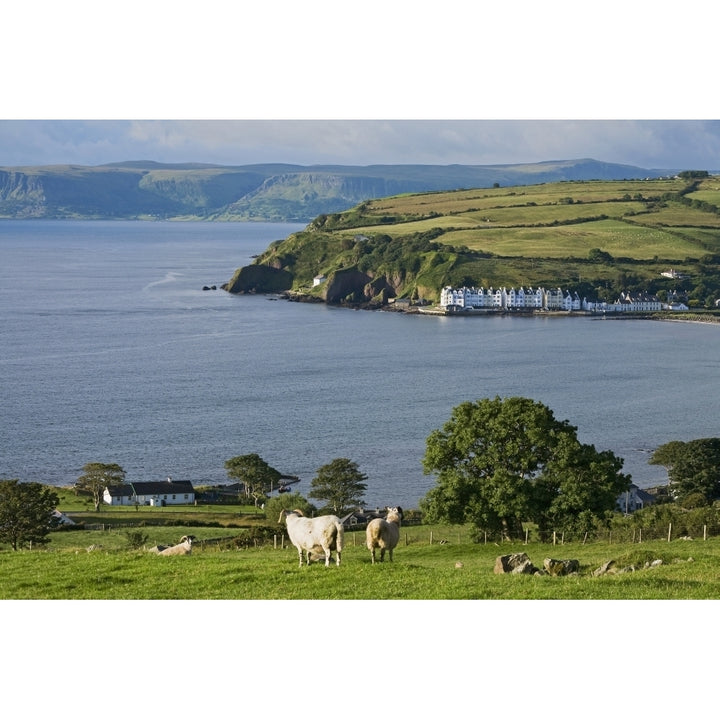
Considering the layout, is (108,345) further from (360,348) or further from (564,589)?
(564,589)

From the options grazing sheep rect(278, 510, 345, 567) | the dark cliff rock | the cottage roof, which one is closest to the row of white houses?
the dark cliff rock

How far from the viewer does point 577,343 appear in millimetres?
57500

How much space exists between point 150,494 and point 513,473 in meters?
13.3

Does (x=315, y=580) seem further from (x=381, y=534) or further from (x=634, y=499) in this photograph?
(x=634, y=499)

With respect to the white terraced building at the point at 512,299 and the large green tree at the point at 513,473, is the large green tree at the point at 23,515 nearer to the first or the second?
the large green tree at the point at 513,473

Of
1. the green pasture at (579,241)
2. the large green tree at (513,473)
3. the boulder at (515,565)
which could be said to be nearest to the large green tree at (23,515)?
the large green tree at (513,473)

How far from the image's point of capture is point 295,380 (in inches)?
1703

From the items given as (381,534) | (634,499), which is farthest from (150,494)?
(381,534)

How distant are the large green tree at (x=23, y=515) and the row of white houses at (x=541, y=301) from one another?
5866 centimetres

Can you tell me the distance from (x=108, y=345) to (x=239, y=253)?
220 ft

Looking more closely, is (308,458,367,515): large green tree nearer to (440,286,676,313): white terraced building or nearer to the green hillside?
(440,286,676,313): white terraced building

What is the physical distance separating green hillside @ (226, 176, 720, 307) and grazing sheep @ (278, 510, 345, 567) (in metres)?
67.9

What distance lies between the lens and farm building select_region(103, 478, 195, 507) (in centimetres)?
2531

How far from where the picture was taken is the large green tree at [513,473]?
13648 millimetres
